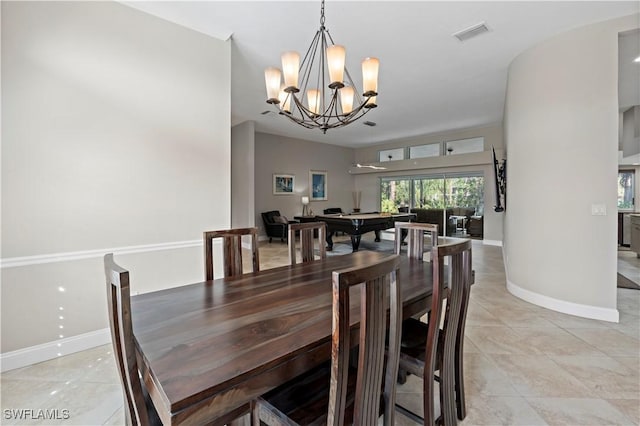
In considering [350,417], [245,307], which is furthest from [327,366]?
[245,307]

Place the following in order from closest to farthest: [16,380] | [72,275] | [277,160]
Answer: [16,380], [72,275], [277,160]

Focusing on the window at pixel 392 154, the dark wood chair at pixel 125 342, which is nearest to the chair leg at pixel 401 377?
the dark wood chair at pixel 125 342

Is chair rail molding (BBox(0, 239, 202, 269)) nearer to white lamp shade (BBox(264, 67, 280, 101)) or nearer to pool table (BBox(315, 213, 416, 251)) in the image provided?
white lamp shade (BBox(264, 67, 280, 101))

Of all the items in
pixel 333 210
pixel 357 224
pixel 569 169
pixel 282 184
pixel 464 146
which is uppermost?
pixel 464 146

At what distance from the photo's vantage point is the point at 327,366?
4.95 ft

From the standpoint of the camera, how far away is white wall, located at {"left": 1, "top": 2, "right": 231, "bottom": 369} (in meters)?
2.32

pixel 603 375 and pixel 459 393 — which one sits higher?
pixel 459 393

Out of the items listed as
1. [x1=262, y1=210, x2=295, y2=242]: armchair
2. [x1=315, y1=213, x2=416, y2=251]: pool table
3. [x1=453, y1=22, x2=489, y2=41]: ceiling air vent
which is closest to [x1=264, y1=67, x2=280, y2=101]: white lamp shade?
[x1=453, y1=22, x2=489, y2=41]: ceiling air vent

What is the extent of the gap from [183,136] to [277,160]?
5.85 metres

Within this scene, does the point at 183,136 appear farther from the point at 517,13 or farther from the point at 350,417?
the point at 517,13

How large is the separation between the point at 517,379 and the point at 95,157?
3865 mm

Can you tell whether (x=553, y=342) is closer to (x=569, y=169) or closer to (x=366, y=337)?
(x=569, y=169)

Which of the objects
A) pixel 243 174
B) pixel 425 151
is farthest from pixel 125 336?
pixel 425 151

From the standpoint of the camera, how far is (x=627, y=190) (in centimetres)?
773
